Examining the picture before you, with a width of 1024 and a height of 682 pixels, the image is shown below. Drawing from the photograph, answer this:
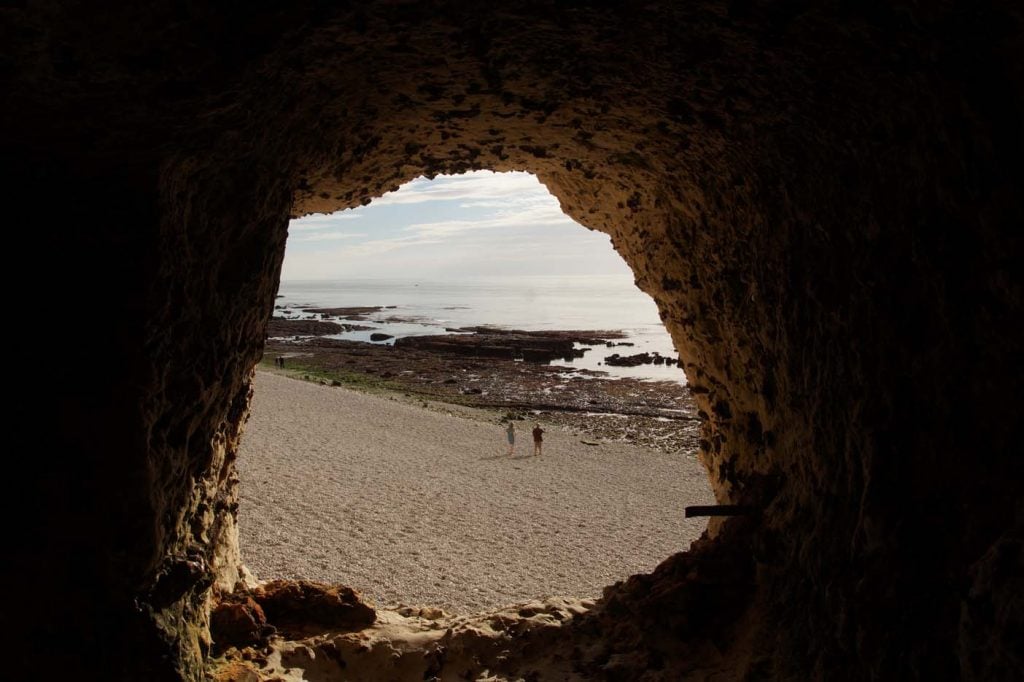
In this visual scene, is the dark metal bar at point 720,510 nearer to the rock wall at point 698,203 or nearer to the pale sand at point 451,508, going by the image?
the rock wall at point 698,203

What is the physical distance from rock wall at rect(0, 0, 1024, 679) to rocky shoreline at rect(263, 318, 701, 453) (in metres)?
19.7

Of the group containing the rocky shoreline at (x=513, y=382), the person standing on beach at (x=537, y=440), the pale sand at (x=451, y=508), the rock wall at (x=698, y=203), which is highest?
the rock wall at (x=698, y=203)

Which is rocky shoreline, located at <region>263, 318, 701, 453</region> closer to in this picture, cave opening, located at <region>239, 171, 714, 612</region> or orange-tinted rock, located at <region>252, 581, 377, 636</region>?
cave opening, located at <region>239, 171, 714, 612</region>

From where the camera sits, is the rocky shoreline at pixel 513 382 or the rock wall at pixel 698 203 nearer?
the rock wall at pixel 698 203

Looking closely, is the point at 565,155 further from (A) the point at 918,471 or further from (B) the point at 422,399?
(B) the point at 422,399

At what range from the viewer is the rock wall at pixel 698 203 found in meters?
2.38

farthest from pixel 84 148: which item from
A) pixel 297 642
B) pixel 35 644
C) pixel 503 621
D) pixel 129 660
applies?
pixel 503 621

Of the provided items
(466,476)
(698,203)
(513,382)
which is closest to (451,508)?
(466,476)

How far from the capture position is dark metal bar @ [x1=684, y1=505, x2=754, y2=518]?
4.61 m

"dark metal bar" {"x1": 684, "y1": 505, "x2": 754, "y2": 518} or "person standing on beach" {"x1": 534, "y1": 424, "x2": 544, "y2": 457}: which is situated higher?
"dark metal bar" {"x1": 684, "y1": 505, "x2": 754, "y2": 518}

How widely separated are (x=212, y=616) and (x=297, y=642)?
81cm

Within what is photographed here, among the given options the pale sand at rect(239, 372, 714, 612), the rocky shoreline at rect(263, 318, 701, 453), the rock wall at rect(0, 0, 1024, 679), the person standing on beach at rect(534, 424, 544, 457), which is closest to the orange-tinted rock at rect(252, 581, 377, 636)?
the rock wall at rect(0, 0, 1024, 679)

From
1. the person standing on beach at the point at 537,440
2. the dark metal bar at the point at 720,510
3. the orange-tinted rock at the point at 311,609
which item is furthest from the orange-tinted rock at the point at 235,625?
the person standing on beach at the point at 537,440

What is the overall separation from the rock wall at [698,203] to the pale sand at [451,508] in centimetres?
838
